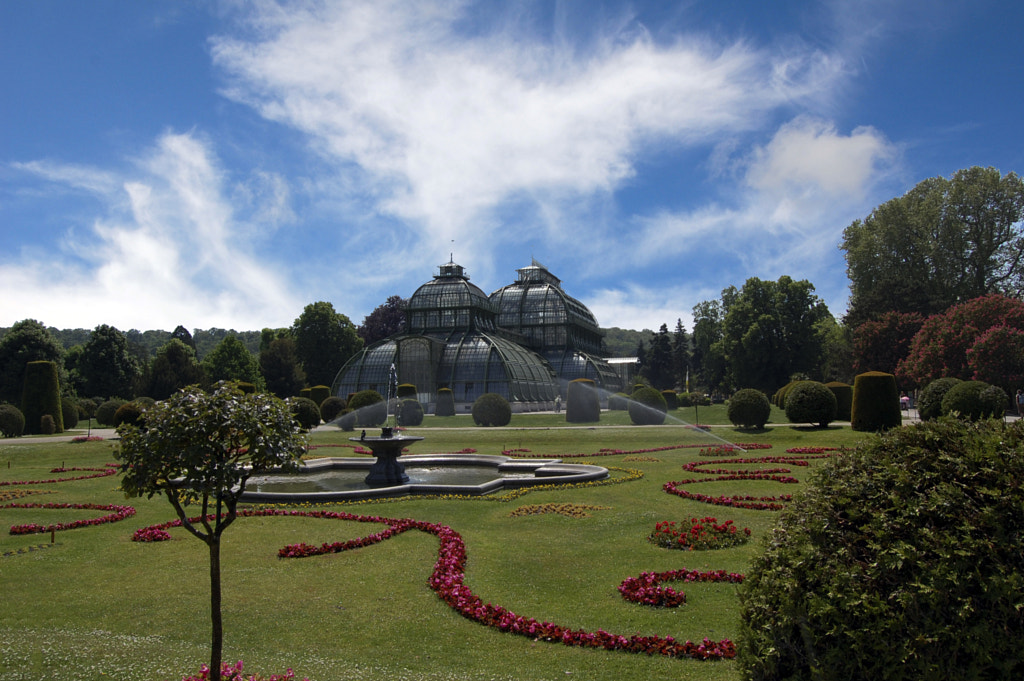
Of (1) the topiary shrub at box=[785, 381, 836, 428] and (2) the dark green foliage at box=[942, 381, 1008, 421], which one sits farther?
(1) the topiary shrub at box=[785, 381, 836, 428]

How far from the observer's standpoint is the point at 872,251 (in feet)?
167

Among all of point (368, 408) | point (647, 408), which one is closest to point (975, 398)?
point (647, 408)

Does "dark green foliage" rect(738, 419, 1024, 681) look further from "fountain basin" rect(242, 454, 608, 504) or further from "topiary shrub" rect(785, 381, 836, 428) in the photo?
"topiary shrub" rect(785, 381, 836, 428)

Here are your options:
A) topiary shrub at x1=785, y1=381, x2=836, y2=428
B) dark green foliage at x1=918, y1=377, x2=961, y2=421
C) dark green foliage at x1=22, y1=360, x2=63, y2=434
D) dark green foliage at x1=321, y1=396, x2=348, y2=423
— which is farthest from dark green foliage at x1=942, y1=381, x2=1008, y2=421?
dark green foliage at x1=22, y1=360, x2=63, y2=434

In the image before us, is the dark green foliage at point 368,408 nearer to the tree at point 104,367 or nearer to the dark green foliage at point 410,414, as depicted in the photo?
the dark green foliage at point 410,414

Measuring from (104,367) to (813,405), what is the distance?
59.0 meters

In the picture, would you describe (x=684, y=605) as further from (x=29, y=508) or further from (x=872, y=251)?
(x=872, y=251)

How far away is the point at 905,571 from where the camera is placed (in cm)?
329

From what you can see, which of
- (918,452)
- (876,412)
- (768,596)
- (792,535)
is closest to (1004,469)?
(918,452)

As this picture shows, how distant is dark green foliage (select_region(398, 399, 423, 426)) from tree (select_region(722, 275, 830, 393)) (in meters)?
32.3

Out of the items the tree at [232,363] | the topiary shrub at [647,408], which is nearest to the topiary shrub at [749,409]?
the topiary shrub at [647,408]

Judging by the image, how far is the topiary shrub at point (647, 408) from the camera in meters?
37.5

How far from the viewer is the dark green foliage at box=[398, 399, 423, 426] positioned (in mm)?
41406

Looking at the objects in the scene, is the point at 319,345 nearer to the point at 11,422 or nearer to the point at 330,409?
the point at 330,409
